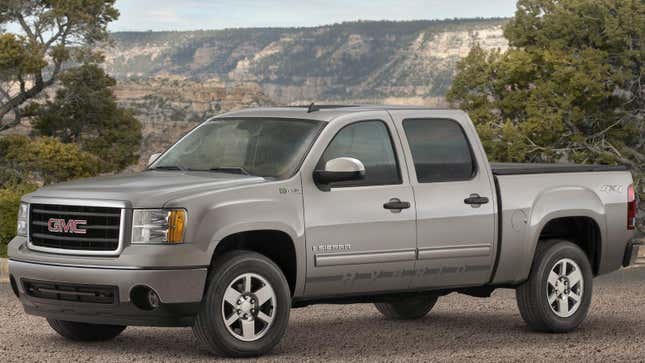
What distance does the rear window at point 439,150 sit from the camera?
9.86 meters

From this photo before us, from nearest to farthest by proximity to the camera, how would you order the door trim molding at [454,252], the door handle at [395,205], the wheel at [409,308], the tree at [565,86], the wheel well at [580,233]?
the door handle at [395,205], the door trim molding at [454,252], the wheel well at [580,233], the wheel at [409,308], the tree at [565,86]

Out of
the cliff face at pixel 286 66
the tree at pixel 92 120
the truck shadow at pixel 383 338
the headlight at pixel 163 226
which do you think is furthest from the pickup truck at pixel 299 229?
the cliff face at pixel 286 66

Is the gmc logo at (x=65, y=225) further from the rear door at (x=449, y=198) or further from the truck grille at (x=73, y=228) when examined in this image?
the rear door at (x=449, y=198)

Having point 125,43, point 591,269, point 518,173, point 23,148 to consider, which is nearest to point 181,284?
point 518,173

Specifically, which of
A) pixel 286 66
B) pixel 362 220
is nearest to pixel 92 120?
pixel 362 220

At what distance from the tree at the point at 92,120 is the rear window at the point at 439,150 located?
53.5m

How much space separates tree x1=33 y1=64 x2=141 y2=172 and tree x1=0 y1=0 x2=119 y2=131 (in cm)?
95

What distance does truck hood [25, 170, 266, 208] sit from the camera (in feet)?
27.8

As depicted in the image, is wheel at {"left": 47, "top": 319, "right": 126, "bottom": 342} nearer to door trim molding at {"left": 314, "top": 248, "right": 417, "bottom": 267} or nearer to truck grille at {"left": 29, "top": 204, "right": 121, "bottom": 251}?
truck grille at {"left": 29, "top": 204, "right": 121, "bottom": 251}

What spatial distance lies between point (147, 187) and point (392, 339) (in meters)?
2.68

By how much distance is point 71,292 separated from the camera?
8594 mm

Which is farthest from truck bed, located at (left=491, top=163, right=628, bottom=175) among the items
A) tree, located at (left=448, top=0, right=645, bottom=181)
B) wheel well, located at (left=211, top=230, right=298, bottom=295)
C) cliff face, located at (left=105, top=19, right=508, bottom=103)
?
cliff face, located at (left=105, top=19, right=508, bottom=103)

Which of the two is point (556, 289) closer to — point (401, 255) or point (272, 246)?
point (401, 255)

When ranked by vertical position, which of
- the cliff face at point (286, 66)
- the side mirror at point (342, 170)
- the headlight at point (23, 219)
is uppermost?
the side mirror at point (342, 170)
